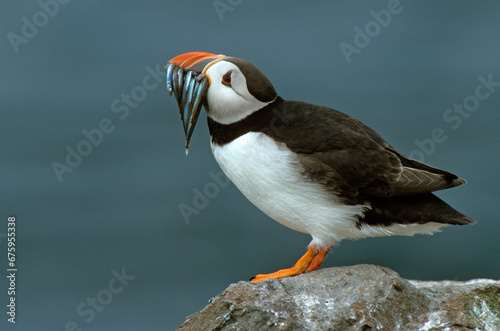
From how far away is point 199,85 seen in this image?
4.63 meters

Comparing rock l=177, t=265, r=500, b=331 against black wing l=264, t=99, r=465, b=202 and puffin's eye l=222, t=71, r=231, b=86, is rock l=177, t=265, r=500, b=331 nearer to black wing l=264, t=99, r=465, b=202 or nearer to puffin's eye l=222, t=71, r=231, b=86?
black wing l=264, t=99, r=465, b=202

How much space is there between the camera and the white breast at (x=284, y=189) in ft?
15.5

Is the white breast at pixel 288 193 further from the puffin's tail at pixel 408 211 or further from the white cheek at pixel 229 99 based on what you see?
the white cheek at pixel 229 99

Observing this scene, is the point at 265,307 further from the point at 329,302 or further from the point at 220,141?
the point at 220,141

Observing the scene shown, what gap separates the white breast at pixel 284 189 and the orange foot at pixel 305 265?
12 centimetres

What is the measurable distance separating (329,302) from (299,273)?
1.90 ft

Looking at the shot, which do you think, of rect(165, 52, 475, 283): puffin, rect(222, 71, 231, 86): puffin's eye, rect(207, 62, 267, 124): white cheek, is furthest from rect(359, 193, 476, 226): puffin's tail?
rect(222, 71, 231, 86): puffin's eye

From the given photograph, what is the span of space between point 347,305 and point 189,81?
1811 mm

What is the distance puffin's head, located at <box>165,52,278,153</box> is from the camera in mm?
4648

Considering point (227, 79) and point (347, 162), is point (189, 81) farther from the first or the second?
point (347, 162)

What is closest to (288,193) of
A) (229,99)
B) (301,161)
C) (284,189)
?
(284,189)

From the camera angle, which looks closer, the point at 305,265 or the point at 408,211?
the point at 408,211

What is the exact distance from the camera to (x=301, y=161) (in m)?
4.71

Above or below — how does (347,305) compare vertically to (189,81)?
below
